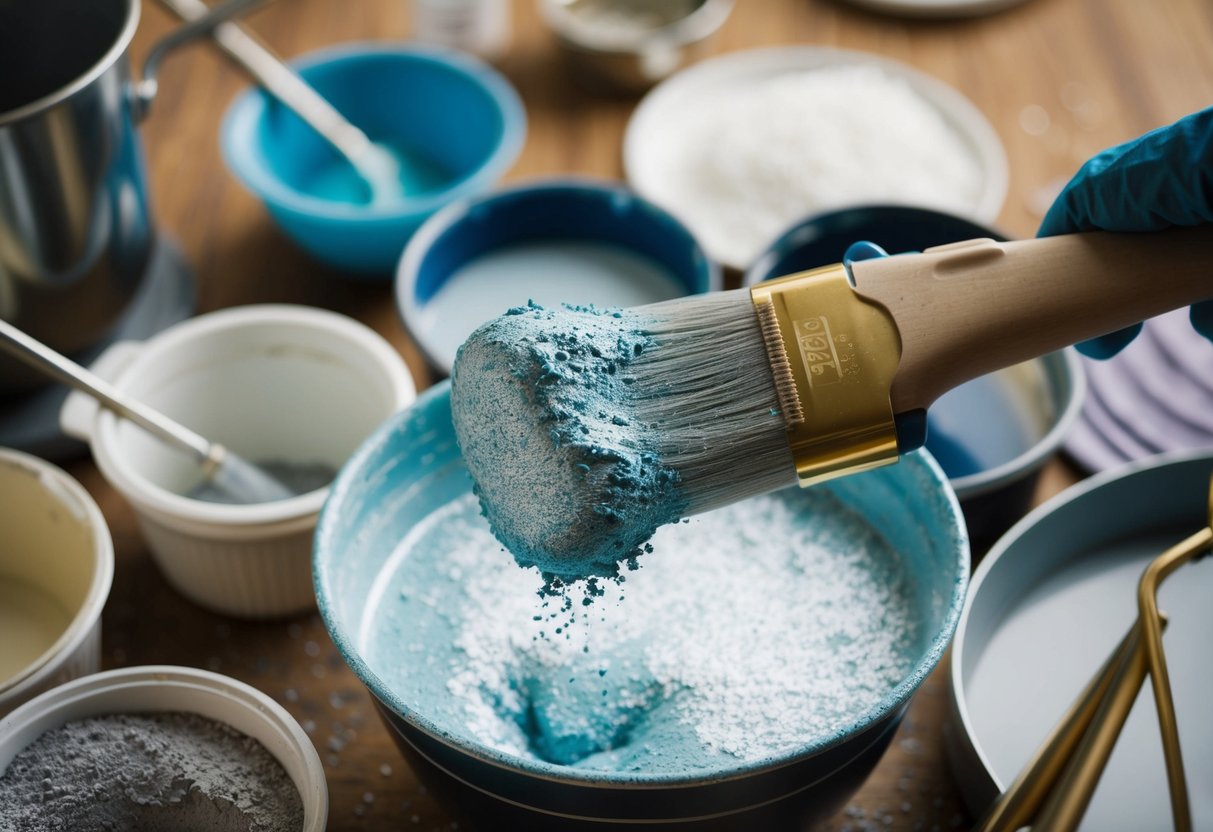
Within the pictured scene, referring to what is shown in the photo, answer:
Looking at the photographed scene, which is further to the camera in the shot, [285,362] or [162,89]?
[162,89]

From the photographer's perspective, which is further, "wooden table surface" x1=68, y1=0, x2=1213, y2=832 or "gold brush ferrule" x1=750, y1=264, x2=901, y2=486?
"wooden table surface" x1=68, y1=0, x2=1213, y2=832

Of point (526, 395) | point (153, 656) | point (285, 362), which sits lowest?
point (153, 656)

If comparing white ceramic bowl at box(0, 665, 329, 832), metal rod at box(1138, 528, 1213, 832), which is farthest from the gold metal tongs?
white ceramic bowl at box(0, 665, 329, 832)

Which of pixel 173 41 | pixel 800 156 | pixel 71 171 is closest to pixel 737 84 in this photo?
pixel 800 156

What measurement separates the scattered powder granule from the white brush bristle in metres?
0.29

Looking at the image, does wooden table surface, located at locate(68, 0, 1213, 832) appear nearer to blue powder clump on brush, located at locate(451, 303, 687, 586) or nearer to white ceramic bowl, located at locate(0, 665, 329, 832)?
white ceramic bowl, located at locate(0, 665, 329, 832)

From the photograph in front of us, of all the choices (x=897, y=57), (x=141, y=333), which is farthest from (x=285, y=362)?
(x=897, y=57)

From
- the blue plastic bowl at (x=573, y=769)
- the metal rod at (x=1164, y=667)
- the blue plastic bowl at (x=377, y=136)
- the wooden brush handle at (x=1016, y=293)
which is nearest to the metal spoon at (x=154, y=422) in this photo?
the blue plastic bowl at (x=573, y=769)

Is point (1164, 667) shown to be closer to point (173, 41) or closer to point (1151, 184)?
point (1151, 184)

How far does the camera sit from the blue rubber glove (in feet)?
2.09

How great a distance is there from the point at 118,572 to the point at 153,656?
0.29 feet

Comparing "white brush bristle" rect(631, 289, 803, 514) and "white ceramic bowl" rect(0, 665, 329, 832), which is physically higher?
Result: "white brush bristle" rect(631, 289, 803, 514)

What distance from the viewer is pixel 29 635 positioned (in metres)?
0.87

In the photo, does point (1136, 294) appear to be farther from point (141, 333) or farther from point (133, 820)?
point (141, 333)
